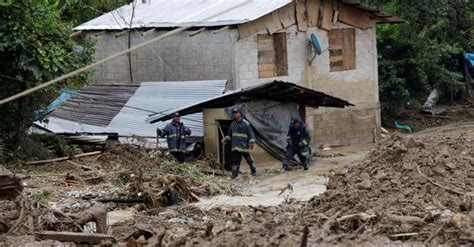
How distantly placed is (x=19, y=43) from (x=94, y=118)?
7.14 meters

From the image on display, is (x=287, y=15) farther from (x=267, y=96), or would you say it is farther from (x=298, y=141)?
(x=298, y=141)

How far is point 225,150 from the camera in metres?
24.0

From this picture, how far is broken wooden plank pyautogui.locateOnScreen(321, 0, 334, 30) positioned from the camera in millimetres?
28734

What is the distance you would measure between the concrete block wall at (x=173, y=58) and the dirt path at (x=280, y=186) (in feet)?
13.2

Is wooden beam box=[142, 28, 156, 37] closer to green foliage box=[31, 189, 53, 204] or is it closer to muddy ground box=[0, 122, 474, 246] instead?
muddy ground box=[0, 122, 474, 246]

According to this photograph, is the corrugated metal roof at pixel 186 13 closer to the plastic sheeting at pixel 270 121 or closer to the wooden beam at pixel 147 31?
the wooden beam at pixel 147 31

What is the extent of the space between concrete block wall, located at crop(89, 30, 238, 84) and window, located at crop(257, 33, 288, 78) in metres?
1.00

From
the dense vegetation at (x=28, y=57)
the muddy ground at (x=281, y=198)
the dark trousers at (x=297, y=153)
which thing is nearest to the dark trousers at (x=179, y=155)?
the muddy ground at (x=281, y=198)

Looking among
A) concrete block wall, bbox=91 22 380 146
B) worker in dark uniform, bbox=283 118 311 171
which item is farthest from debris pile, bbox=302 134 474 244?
concrete block wall, bbox=91 22 380 146

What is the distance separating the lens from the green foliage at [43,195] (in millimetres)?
16406

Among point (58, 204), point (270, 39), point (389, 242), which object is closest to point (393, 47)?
point (270, 39)

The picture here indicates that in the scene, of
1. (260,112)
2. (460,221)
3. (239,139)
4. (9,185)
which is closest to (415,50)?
(260,112)

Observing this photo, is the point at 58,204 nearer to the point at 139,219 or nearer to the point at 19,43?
the point at 139,219

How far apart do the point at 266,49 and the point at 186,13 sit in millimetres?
3134
